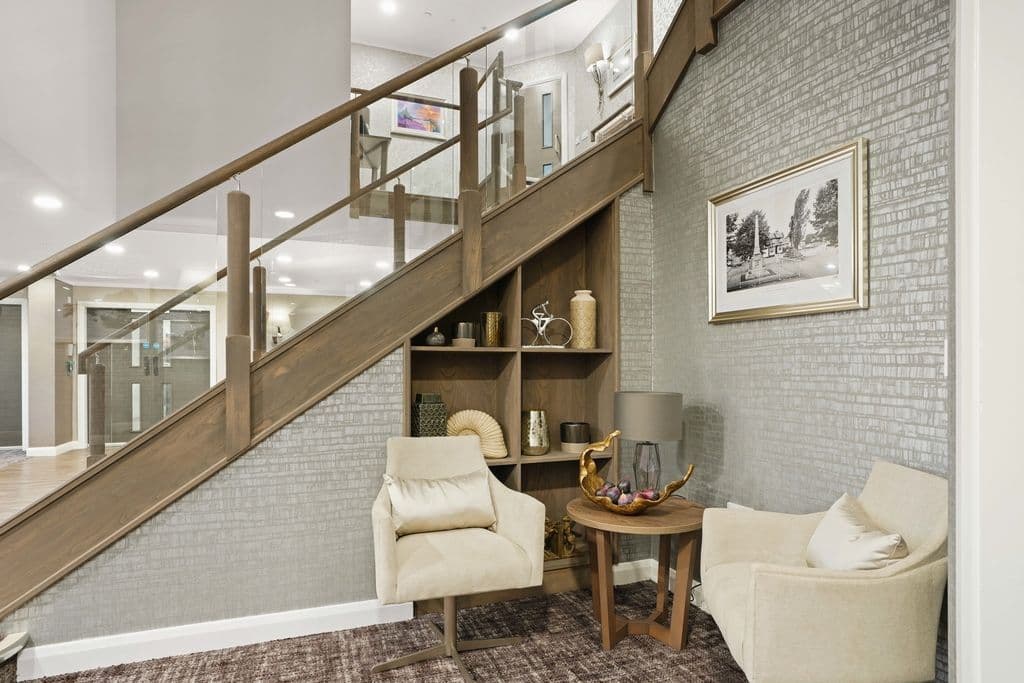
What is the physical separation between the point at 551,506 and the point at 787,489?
4.65ft

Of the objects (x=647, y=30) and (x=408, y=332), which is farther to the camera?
(x=647, y=30)

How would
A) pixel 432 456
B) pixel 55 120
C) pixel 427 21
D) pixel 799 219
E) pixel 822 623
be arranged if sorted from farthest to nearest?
pixel 427 21 < pixel 55 120 < pixel 432 456 < pixel 799 219 < pixel 822 623

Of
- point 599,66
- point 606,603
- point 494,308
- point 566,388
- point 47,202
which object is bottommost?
point 606,603

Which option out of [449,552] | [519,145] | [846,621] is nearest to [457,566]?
[449,552]

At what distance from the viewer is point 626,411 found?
286 centimetres

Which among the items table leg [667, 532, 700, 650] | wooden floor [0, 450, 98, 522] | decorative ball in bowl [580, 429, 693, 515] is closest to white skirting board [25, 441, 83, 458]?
wooden floor [0, 450, 98, 522]

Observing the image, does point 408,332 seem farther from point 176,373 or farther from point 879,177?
point 879,177

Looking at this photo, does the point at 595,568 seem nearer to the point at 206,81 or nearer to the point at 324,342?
the point at 324,342

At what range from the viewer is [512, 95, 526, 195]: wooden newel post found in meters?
3.36

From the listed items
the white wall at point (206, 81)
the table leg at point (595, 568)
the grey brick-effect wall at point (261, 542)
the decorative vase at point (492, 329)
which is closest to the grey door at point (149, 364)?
the grey brick-effect wall at point (261, 542)

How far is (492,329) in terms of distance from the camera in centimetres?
336

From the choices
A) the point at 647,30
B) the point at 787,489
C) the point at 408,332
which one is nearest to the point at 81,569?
the point at 408,332

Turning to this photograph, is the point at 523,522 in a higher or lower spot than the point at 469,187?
lower

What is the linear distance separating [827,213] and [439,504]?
6.72 ft
